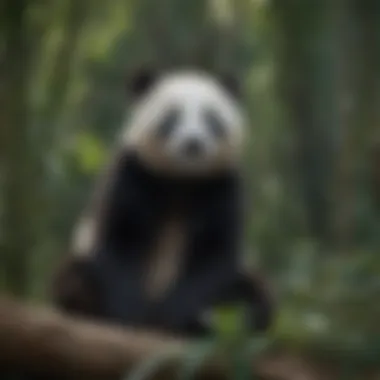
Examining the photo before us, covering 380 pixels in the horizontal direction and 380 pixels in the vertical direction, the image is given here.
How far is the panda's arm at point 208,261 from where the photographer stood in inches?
95.7

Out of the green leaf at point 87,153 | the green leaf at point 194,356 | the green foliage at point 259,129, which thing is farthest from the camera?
the green leaf at point 87,153

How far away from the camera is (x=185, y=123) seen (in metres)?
2.82

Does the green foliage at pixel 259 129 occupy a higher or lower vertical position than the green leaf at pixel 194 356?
higher

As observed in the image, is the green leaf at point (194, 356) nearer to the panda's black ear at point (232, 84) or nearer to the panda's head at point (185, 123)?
the panda's head at point (185, 123)

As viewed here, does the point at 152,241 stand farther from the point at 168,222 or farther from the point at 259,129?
the point at 259,129

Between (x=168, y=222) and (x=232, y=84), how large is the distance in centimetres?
46

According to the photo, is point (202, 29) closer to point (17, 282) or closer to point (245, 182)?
point (245, 182)

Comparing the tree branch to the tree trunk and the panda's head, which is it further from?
the panda's head

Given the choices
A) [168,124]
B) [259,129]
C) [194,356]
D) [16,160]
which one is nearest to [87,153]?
[168,124]

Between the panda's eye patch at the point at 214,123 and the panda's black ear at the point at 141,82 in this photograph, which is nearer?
the panda's black ear at the point at 141,82

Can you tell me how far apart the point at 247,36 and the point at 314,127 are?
0.38 meters

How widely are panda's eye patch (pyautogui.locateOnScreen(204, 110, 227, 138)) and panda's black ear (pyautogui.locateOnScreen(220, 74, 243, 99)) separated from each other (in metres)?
0.08

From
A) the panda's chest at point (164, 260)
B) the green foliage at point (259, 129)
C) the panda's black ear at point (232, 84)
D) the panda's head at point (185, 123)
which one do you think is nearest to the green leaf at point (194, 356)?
the green foliage at point (259, 129)

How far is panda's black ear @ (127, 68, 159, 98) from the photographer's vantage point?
2.70 m
